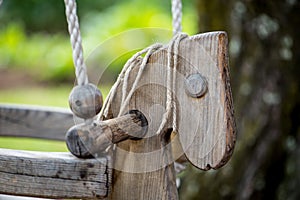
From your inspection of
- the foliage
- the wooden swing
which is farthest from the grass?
the wooden swing

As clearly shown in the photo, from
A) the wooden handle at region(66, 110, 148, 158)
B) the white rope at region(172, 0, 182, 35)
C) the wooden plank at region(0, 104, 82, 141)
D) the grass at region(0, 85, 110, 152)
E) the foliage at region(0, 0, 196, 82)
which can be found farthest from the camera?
the foliage at region(0, 0, 196, 82)

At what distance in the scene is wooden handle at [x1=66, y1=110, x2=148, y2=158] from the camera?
2.65ft

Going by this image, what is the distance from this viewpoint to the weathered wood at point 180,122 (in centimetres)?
83

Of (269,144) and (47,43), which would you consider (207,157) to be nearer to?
(269,144)

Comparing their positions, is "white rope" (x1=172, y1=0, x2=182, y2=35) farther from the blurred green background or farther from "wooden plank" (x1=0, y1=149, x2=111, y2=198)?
the blurred green background

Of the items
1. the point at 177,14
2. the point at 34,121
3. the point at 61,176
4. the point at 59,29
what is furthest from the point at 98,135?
the point at 59,29

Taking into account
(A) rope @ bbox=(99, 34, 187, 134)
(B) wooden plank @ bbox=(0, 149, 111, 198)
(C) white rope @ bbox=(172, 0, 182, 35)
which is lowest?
(B) wooden plank @ bbox=(0, 149, 111, 198)

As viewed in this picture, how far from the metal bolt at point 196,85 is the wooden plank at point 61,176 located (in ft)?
0.49

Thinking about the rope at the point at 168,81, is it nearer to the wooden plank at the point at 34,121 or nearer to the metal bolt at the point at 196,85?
the metal bolt at the point at 196,85

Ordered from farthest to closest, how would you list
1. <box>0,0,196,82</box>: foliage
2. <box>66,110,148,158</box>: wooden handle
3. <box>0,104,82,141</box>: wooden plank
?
<box>0,0,196,82</box>: foliage, <box>0,104,82,141</box>: wooden plank, <box>66,110,148,158</box>: wooden handle

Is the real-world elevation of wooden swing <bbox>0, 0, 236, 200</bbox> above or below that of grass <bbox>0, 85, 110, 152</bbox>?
above

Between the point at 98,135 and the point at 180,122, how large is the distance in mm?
130

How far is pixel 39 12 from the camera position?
225 inches

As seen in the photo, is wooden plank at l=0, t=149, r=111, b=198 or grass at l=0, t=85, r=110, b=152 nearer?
wooden plank at l=0, t=149, r=111, b=198
